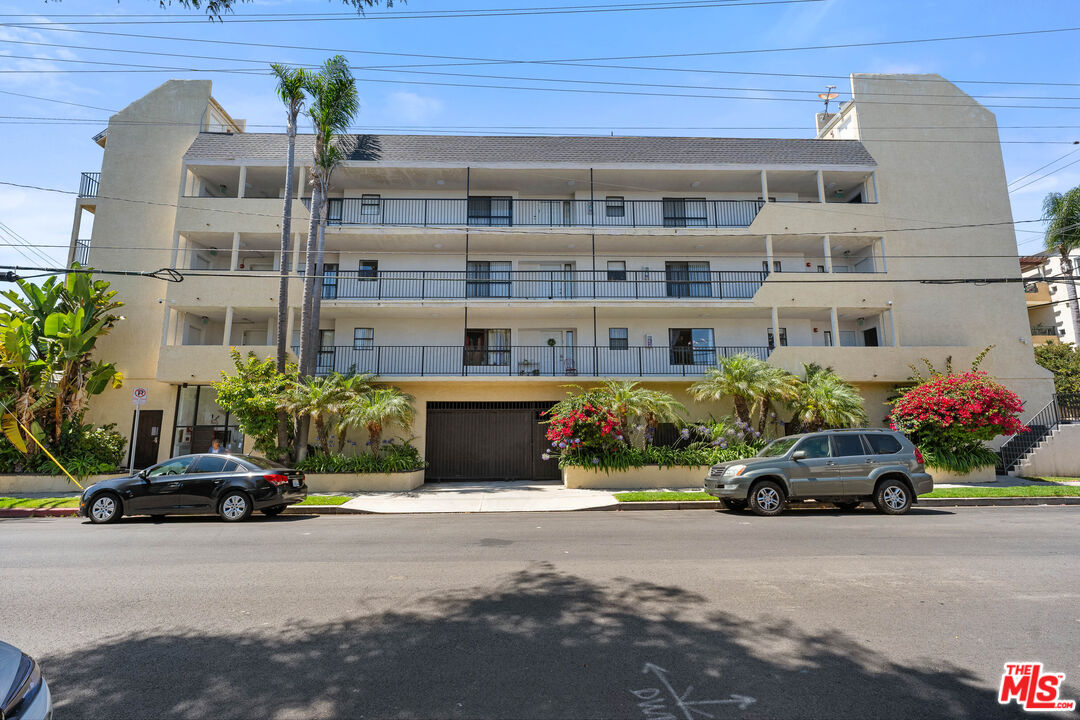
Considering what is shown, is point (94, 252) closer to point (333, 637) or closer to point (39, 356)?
point (39, 356)

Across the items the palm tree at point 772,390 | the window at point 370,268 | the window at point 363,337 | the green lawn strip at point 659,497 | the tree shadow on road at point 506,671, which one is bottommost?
the tree shadow on road at point 506,671

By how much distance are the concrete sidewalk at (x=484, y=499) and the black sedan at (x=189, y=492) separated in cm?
230

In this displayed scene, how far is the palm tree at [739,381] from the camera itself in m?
16.8

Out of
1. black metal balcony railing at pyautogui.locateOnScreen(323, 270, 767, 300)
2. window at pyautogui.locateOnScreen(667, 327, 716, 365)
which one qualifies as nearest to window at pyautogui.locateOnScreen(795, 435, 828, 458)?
window at pyautogui.locateOnScreen(667, 327, 716, 365)

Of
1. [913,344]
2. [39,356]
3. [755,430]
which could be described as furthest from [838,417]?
[39,356]

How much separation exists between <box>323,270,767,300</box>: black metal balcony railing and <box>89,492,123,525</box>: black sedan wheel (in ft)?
34.6

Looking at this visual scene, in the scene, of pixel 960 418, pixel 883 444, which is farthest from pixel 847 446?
pixel 960 418

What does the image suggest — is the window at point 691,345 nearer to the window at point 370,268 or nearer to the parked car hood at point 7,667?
the window at point 370,268

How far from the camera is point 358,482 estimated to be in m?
16.1

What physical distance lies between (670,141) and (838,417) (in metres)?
13.1

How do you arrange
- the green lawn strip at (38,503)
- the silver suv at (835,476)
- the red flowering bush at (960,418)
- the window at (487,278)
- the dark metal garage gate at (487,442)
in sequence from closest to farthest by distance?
the silver suv at (835,476) → the green lawn strip at (38,503) → the red flowering bush at (960,418) → the dark metal garage gate at (487,442) → the window at (487,278)

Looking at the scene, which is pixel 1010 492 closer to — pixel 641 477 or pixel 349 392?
pixel 641 477

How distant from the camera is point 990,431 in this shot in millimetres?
15656

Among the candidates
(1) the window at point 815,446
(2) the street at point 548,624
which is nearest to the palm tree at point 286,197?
(2) the street at point 548,624
